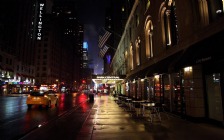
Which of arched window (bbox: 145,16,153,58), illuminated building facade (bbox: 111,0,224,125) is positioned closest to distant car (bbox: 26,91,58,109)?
illuminated building facade (bbox: 111,0,224,125)

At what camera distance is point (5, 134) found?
303 inches

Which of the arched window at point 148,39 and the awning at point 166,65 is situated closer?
the awning at point 166,65

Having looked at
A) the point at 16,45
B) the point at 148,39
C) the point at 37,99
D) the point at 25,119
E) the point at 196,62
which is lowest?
the point at 25,119

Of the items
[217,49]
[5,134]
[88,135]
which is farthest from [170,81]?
[5,134]

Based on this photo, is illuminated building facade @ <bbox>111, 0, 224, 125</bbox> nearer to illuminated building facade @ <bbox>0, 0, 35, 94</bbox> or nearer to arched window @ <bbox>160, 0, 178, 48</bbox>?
arched window @ <bbox>160, 0, 178, 48</bbox>

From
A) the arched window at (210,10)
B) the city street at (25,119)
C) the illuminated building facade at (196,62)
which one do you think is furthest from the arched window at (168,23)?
the city street at (25,119)

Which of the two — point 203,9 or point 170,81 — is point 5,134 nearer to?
point 170,81

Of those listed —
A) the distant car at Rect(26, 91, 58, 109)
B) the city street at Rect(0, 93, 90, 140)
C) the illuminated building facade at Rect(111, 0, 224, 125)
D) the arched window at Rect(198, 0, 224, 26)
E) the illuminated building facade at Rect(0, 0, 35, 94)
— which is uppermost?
the illuminated building facade at Rect(0, 0, 35, 94)

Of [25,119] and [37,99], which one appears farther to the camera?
[37,99]

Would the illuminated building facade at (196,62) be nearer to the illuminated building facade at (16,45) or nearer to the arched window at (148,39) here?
the arched window at (148,39)

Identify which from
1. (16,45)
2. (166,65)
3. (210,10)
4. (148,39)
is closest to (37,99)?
(166,65)

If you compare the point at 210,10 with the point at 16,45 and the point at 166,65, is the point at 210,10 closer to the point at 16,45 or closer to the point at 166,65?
the point at 166,65

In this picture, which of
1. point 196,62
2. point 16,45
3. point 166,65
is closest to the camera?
point 196,62

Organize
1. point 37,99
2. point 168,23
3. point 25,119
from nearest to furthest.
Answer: point 25,119
point 168,23
point 37,99
